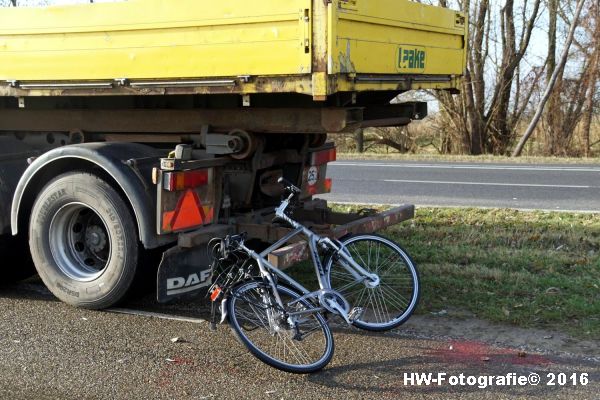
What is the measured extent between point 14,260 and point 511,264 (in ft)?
14.5

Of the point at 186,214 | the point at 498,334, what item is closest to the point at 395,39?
the point at 186,214

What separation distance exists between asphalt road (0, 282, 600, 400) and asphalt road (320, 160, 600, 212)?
19.6ft

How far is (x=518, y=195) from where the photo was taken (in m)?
11.6

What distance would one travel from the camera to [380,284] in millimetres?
5531

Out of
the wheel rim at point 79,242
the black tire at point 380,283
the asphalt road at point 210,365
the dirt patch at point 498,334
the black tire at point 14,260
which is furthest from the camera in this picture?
the black tire at point 14,260

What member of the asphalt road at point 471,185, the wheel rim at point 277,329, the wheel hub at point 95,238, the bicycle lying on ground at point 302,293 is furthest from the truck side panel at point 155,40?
the asphalt road at point 471,185

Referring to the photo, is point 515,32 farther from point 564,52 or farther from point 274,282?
point 274,282

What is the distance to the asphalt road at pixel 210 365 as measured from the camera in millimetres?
4180

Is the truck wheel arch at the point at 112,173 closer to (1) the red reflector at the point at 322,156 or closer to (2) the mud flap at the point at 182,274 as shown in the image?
(2) the mud flap at the point at 182,274

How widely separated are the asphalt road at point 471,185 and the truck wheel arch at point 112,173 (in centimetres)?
615

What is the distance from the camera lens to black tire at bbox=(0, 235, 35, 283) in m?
6.19

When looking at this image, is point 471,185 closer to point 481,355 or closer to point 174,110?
point 174,110

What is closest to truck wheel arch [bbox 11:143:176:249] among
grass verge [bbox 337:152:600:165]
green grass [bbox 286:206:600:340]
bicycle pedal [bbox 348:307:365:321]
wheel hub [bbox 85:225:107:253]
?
wheel hub [bbox 85:225:107:253]

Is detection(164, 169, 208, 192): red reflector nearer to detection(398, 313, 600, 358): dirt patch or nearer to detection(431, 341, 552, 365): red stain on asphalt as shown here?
detection(398, 313, 600, 358): dirt patch
